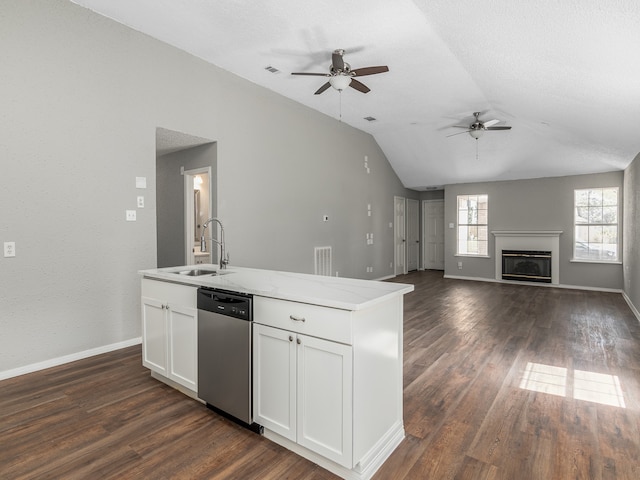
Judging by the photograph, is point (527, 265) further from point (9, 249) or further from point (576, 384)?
point (9, 249)

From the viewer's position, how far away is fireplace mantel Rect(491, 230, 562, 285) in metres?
7.66

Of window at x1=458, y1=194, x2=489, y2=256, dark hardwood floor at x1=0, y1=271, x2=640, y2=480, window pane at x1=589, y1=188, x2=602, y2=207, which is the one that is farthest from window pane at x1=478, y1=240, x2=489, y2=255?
dark hardwood floor at x1=0, y1=271, x2=640, y2=480

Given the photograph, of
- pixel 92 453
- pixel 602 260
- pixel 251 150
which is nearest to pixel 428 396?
pixel 92 453

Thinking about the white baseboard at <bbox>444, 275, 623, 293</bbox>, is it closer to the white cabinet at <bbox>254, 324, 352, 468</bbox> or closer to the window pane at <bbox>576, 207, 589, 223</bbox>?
the window pane at <bbox>576, 207, 589, 223</bbox>

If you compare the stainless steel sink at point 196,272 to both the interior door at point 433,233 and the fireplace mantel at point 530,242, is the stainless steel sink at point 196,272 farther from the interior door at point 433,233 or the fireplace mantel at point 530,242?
the interior door at point 433,233

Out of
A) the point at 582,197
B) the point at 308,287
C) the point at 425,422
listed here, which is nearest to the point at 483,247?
the point at 582,197

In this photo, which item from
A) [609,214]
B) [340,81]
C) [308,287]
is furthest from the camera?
[609,214]

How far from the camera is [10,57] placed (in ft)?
9.73

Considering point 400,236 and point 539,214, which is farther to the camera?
point 400,236

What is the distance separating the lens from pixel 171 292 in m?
2.66

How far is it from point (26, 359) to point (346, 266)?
198 inches

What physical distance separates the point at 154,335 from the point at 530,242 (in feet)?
25.6

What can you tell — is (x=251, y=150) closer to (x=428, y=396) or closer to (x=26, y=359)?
(x=26, y=359)

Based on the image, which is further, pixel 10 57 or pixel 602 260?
pixel 602 260
